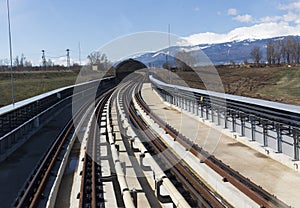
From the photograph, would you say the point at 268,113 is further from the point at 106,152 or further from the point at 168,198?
the point at 106,152

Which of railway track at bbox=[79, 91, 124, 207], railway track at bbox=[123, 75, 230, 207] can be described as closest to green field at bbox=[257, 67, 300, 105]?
railway track at bbox=[123, 75, 230, 207]

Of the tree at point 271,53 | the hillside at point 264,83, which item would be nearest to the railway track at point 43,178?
the hillside at point 264,83

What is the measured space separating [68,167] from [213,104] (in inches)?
256

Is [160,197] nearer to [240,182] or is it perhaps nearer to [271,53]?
[240,182]

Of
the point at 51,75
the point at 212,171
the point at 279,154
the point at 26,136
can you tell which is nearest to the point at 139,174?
the point at 212,171

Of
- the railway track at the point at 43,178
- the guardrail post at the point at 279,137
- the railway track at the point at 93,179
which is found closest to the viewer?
the railway track at the point at 43,178

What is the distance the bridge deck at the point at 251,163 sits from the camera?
7273 millimetres

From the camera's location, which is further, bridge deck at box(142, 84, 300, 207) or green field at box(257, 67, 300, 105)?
green field at box(257, 67, 300, 105)

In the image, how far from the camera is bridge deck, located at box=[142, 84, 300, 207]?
7.27 meters

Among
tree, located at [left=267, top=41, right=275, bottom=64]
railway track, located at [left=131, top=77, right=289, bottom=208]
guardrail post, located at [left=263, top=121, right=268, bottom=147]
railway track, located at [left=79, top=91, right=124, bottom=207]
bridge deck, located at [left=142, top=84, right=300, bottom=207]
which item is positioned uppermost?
tree, located at [left=267, top=41, right=275, bottom=64]

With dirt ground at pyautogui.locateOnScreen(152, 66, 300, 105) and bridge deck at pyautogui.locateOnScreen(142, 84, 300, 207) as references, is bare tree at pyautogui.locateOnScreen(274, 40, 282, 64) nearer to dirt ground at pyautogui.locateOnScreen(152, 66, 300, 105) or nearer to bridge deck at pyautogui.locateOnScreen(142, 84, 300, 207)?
dirt ground at pyautogui.locateOnScreen(152, 66, 300, 105)

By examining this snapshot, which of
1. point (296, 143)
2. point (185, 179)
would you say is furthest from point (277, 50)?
point (185, 179)

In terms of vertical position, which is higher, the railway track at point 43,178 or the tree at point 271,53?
the tree at point 271,53

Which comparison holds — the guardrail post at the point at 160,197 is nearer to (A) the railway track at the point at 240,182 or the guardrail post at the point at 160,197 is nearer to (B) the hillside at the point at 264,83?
(A) the railway track at the point at 240,182
